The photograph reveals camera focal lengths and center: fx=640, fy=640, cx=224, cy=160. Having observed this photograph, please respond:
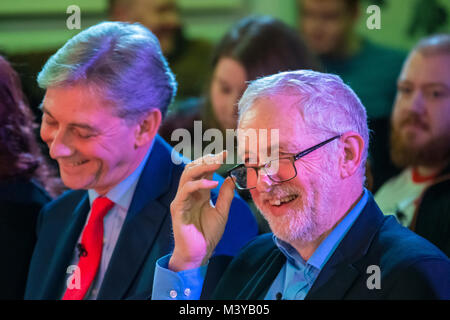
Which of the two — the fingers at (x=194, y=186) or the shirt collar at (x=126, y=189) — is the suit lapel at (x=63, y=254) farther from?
the fingers at (x=194, y=186)

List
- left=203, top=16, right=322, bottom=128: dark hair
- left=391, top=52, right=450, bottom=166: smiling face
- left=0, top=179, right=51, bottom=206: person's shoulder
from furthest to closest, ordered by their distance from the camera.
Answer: left=203, top=16, right=322, bottom=128: dark hair, left=391, top=52, right=450, bottom=166: smiling face, left=0, top=179, right=51, bottom=206: person's shoulder

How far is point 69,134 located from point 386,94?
1.82m

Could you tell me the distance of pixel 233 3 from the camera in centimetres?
436

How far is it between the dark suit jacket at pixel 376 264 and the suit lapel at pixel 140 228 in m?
0.30

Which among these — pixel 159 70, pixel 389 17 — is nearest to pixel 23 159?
pixel 159 70

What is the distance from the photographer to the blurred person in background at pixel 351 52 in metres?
3.13

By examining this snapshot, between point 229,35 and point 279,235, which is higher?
point 229,35

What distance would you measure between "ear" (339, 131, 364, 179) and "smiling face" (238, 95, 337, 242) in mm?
32

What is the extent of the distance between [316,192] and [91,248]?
78cm

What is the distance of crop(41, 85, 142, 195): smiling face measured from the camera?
181cm

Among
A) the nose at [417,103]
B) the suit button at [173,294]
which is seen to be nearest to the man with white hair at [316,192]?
the suit button at [173,294]

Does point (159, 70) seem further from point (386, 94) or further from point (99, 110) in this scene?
point (386, 94)

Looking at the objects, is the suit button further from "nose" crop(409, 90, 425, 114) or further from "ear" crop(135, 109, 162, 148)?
"nose" crop(409, 90, 425, 114)

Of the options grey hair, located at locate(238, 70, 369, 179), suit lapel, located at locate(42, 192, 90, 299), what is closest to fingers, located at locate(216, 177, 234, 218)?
grey hair, located at locate(238, 70, 369, 179)
